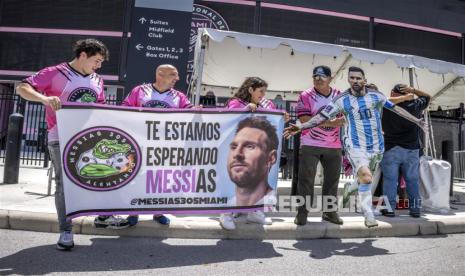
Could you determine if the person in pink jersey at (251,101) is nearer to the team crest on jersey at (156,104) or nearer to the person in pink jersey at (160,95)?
the person in pink jersey at (160,95)

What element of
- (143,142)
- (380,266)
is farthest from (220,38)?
→ (380,266)

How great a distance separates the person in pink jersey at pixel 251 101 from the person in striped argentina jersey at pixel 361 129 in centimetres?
50

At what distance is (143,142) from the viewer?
12.6ft

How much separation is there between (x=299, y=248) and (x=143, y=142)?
2.00 m

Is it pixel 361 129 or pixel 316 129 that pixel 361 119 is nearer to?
pixel 361 129

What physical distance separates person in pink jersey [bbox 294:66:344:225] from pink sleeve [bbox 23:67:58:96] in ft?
9.09

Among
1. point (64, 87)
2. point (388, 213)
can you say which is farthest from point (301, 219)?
point (64, 87)

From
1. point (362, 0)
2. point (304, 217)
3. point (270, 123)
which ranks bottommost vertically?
point (304, 217)

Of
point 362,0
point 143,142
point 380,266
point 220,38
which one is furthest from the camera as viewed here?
point 362,0

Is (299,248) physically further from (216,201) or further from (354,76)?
(354,76)

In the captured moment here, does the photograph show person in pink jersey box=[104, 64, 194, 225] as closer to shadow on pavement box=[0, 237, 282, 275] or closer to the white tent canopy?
shadow on pavement box=[0, 237, 282, 275]

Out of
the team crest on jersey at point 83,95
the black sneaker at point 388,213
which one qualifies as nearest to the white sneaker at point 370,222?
the black sneaker at point 388,213

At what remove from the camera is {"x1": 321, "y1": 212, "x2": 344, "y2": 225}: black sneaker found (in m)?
4.59

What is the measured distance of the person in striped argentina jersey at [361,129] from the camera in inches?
169
